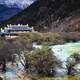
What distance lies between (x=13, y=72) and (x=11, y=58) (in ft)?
13.4

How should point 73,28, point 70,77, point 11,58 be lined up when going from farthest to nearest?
point 73,28 → point 11,58 → point 70,77

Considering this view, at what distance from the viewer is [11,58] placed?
6638 cm

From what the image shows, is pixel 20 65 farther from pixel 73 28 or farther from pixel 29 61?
pixel 73 28

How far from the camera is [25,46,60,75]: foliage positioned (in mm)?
60938

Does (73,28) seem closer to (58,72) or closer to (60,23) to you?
(60,23)

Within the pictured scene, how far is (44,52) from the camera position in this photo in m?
62.9

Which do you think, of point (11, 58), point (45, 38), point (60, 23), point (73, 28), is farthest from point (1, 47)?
point (60, 23)

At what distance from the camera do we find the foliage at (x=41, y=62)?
60938mm

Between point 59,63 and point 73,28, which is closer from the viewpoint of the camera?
point 59,63

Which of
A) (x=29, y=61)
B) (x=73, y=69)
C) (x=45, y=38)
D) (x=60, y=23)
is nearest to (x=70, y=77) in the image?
(x=73, y=69)

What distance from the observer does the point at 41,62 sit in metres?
61.3

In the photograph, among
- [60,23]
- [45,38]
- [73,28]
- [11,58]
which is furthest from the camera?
[60,23]

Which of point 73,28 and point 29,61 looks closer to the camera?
point 29,61

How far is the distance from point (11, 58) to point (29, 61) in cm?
461
